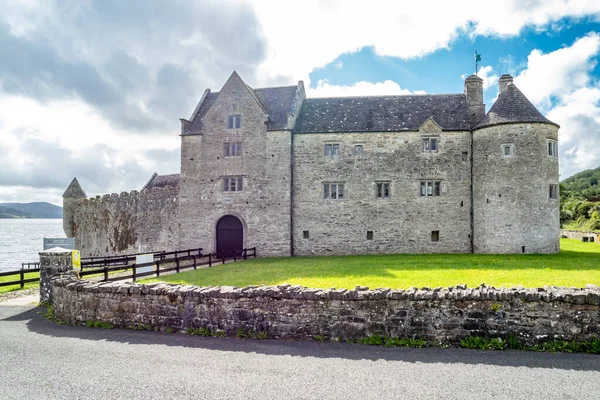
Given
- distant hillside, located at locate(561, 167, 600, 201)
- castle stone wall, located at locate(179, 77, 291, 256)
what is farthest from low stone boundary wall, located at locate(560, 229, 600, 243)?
distant hillside, located at locate(561, 167, 600, 201)

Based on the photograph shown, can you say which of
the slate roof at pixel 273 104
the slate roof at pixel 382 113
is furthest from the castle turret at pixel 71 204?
the slate roof at pixel 382 113

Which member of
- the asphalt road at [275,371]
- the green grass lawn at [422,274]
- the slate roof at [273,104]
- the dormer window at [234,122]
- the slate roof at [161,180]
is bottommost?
the asphalt road at [275,371]

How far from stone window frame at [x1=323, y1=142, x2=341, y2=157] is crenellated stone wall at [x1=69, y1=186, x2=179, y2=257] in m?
12.8

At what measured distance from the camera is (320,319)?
10102mm

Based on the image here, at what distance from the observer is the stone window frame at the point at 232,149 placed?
30.7 meters

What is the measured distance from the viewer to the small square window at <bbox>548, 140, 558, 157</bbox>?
2794 cm

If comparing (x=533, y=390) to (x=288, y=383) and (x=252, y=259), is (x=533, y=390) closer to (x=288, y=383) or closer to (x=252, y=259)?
(x=288, y=383)

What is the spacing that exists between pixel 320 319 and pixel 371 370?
222 cm

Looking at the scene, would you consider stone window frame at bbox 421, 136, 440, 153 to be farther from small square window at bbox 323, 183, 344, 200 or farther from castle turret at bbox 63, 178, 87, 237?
castle turret at bbox 63, 178, 87, 237

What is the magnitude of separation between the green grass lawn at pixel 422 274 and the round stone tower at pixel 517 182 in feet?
9.23

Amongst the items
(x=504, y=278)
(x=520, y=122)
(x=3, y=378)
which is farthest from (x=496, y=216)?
(x=3, y=378)

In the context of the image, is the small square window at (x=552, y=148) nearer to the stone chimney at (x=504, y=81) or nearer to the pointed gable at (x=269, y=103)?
the stone chimney at (x=504, y=81)

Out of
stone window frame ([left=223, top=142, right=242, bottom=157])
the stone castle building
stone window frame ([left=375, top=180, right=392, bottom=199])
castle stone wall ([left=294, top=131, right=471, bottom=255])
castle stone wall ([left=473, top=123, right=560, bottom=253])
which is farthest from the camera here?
stone window frame ([left=223, top=142, right=242, bottom=157])

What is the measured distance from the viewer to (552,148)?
28.1m
